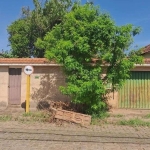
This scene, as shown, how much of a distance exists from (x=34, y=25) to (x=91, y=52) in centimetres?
1466

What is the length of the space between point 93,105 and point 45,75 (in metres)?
3.75

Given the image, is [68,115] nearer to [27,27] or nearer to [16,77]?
[16,77]

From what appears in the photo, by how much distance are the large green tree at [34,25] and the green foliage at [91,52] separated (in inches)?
468

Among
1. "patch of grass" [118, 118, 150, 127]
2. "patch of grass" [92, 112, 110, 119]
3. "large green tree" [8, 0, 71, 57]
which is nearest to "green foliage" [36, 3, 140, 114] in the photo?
"patch of grass" [92, 112, 110, 119]

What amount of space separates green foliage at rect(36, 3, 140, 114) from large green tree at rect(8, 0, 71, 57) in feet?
39.0

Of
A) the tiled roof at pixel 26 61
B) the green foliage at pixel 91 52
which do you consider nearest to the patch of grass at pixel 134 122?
the green foliage at pixel 91 52

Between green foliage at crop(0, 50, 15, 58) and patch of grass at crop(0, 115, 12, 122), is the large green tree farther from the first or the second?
patch of grass at crop(0, 115, 12, 122)

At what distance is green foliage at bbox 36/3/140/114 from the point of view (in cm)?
973

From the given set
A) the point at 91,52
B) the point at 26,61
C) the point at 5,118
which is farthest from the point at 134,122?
the point at 26,61

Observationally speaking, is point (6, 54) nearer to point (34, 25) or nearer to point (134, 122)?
point (34, 25)

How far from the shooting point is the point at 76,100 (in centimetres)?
1022

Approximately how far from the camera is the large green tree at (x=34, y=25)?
Result: 22.3m

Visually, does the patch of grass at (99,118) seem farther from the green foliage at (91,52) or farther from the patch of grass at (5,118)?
the patch of grass at (5,118)

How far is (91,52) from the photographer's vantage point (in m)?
10.3
